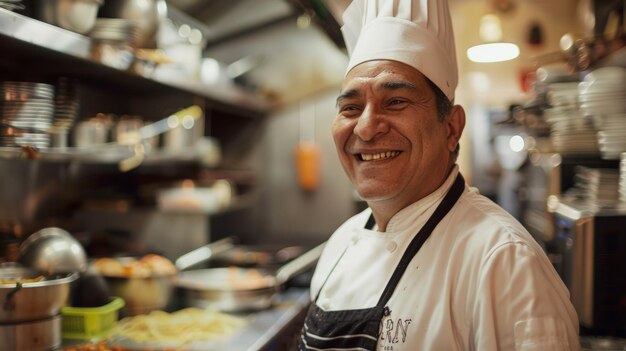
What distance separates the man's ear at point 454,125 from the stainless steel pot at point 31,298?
61.5 inches

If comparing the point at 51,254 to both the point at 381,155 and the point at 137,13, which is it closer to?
the point at 137,13

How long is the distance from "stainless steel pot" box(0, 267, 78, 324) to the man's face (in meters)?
1.27

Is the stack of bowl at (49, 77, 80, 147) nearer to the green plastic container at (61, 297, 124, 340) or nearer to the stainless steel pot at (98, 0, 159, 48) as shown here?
the stainless steel pot at (98, 0, 159, 48)

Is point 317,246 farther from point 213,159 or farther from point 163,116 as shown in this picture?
point 163,116

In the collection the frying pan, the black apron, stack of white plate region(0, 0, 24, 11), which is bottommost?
the frying pan

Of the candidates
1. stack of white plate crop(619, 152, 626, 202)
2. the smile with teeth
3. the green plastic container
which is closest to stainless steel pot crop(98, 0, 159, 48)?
the green plastic container

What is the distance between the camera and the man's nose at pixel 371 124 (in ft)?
5.54

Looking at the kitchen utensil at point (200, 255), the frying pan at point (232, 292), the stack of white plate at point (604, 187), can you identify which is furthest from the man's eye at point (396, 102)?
the kitchen utensil at point (200, 255)

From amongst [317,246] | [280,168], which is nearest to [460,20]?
[280,168]

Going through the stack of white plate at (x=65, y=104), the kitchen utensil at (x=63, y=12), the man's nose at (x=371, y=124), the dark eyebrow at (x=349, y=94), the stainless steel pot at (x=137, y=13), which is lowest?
the man's nose at (x=371, y=124)

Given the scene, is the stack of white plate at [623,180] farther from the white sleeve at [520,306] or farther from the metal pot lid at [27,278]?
the metal pot lid at [27,278]

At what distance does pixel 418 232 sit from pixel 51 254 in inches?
63.5

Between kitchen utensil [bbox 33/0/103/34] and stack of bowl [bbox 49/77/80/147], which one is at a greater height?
kitchen utensil [bbox 33/0/103/34]

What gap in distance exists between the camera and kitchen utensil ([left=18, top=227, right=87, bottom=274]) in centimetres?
238
